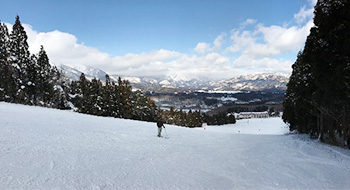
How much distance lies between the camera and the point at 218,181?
6.91 metres

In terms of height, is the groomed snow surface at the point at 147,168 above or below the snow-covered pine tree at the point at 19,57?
below

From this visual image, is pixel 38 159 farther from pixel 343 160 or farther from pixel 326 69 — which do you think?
pixel 326 69

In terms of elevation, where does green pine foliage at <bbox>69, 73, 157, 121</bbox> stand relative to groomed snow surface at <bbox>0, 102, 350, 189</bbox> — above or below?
above

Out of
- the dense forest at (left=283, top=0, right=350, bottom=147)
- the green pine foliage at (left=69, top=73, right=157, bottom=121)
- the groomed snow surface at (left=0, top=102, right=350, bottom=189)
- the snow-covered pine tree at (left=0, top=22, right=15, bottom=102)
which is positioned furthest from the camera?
the green pine foliage at (left=69, top=73, right=157, bottom=121)

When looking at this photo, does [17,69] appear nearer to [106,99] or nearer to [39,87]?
[39,87]

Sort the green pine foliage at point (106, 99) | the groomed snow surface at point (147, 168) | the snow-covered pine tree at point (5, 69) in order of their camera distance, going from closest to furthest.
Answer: the groomed snow surface at point (147, 168), the snow-covered pine tree at point (5, 69), the green pine foliage at point (106, 99)

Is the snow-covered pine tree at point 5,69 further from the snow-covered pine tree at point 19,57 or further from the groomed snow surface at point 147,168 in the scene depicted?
the groomed snow surface at point 147,168

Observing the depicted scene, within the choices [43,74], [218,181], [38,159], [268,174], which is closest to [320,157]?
[268,174]

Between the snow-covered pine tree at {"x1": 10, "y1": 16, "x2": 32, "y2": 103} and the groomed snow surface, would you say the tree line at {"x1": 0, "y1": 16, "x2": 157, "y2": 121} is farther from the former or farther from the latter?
the groomed snow surface

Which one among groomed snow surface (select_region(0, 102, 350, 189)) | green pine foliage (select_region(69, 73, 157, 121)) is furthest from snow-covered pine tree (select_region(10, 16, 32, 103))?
groomed snow surface (select_region(0, 102, 350, 189))

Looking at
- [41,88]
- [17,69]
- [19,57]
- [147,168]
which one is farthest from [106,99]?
[147,168]

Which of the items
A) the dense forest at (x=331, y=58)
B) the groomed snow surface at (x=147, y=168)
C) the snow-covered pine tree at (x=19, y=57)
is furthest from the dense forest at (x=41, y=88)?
the dense forest at (x=331, y=58)

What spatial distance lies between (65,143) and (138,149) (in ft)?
11.7

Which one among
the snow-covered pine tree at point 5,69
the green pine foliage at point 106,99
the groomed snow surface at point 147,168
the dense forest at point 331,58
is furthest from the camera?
the green pine foliage at point 106,99
